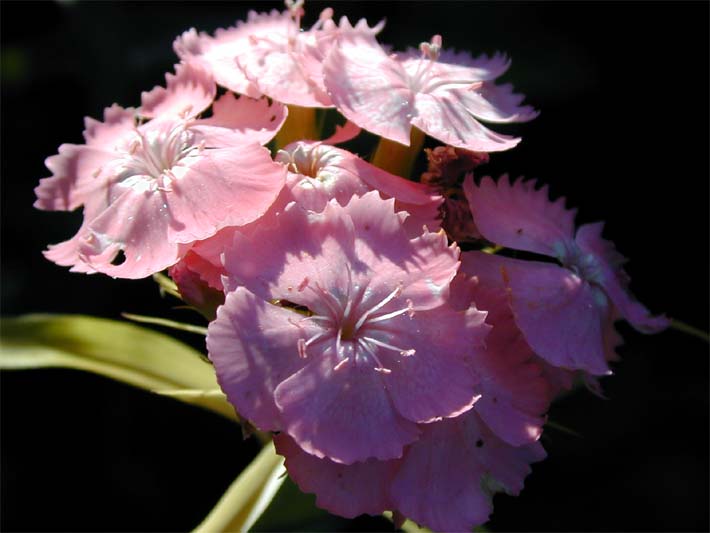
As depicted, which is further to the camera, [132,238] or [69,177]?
[69,177]

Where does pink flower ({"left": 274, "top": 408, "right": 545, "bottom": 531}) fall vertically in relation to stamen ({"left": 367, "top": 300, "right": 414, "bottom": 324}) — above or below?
below

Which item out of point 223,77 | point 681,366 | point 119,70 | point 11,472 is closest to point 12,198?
point 119,70

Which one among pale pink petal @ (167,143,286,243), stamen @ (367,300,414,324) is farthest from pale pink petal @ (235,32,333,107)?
stamen @ (367,300,414,324)

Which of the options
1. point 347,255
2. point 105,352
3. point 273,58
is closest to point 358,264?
point 347,255

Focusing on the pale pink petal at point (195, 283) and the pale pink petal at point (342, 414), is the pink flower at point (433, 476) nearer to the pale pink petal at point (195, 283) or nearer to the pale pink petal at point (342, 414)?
the pale pink petal at point (342, 414)

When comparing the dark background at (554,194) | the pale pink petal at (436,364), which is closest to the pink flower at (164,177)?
the pale pink petal at (436,364)

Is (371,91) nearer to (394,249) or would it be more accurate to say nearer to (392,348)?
(394,249)

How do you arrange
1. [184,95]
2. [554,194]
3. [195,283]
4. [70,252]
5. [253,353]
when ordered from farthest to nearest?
[554,194]
[184,95]
[70,252]
[195,283]
[253,353]

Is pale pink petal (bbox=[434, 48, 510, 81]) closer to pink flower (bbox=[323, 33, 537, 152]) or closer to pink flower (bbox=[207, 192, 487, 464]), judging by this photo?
pink flower (bbox=[323, 33, 537, 152])
